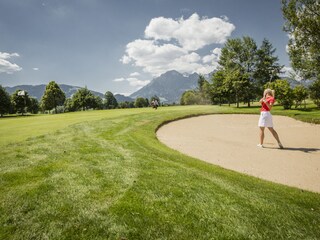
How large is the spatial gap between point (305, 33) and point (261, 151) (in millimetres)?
24202

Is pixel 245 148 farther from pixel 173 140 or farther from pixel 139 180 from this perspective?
pixel 139 180

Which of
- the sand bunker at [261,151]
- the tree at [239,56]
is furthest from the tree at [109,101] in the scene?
the sand bunker at [261,151]

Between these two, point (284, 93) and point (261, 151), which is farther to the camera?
point (284, 93)

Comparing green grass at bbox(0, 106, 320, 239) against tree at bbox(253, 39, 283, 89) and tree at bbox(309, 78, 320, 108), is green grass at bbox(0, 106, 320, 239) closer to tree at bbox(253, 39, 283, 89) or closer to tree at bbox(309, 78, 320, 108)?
tree at bbox(309, 78, 320, 108)

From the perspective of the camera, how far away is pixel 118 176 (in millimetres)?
5812

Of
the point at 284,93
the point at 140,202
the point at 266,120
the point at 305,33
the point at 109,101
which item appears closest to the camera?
the point at 140,202

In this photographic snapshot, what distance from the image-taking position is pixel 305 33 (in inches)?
1060

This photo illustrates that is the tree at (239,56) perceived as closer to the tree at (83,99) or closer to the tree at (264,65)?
the tree at (264,65)

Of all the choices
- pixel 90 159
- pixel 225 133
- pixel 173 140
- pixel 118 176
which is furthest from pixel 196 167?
pixel 225 133

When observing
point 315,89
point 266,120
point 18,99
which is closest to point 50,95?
point 18,99

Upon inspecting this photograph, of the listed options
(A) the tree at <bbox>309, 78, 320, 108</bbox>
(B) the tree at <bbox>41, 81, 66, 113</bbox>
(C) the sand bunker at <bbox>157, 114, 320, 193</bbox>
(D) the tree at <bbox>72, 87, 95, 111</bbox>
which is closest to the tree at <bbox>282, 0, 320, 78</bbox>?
(A) the tree at <bbox>309, 78, 320, 108</bbox>

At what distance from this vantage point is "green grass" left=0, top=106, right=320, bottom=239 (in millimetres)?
3713

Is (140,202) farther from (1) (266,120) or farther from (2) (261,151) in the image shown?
(1) (266,120)

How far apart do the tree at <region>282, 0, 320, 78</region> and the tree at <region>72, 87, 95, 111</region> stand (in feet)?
253
